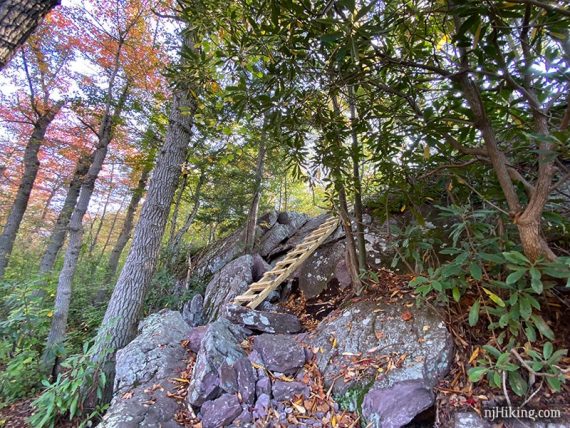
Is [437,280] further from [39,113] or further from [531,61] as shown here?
[39,113]

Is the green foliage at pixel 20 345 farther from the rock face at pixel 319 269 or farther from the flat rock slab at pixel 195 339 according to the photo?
the rock face at pixel 319 269

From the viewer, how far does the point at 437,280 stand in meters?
1.82

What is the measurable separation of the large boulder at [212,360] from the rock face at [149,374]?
0.22 meters

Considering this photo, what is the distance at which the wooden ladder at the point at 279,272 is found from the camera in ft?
11.8

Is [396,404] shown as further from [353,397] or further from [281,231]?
[281,231]

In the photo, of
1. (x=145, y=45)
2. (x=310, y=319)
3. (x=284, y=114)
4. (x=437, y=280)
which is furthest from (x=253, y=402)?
(x=145, y=45)

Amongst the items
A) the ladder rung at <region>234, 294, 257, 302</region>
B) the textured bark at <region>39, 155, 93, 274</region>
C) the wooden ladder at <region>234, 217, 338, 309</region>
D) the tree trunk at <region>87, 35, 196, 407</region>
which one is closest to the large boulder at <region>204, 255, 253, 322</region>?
the wooden ladder at <region>234, 217, 338, 309</region>

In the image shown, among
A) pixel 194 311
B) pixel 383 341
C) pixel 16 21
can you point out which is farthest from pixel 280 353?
pixel 16 21

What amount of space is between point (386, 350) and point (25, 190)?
26.2ft

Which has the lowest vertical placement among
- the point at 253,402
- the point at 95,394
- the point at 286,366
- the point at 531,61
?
the point at 95,394

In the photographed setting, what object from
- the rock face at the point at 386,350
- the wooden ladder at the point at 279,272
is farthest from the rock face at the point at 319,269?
the rock face at the point at 386,350

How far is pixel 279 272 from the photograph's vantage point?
160 inches

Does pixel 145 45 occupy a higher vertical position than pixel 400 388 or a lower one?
higher

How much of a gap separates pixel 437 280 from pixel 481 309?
1.53 ft
